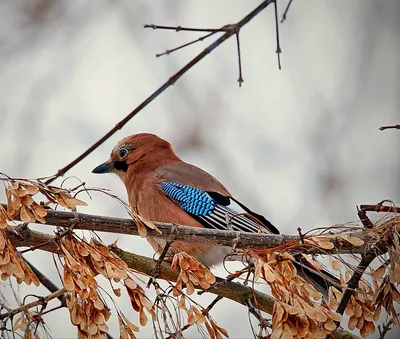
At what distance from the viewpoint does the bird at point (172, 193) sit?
4734 millimetres

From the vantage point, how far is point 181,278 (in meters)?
2.64

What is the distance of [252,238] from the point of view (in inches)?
112

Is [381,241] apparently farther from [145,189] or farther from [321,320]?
[145,189]

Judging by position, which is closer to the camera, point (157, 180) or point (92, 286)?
point (92, 286)

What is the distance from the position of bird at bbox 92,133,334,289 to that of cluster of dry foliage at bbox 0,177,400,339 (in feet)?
5.46

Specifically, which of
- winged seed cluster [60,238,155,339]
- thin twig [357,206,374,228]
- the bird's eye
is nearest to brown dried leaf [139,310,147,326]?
winged seed cluster [60,238,155,339]

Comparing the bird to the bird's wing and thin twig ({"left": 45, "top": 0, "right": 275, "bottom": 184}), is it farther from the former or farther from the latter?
thin twig ({"left": 45, "top": 0, "right": 275, "bottom": 184})

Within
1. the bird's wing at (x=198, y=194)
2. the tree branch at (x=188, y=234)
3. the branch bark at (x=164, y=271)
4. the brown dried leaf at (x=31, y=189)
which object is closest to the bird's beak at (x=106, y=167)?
the bird's wing at (x=198, y=194)

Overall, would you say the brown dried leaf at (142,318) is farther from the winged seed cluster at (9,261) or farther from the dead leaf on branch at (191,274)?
the winged seed cluster at (9,261)

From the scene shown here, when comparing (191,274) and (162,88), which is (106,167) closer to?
(162,88)

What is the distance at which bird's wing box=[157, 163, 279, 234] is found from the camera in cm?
490

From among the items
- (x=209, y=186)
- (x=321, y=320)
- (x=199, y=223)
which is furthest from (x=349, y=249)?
(x=209, y=186)

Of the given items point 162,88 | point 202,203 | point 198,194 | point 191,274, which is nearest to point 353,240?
point 191,274

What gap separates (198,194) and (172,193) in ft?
0.55
